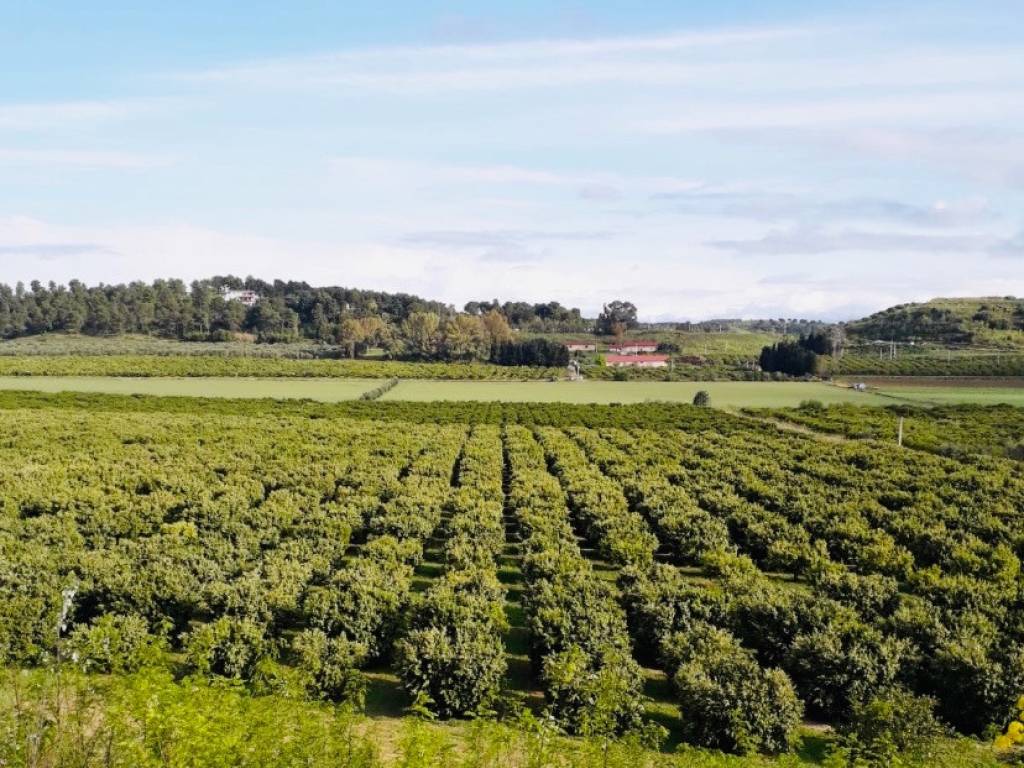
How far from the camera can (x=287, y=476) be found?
1433 inches

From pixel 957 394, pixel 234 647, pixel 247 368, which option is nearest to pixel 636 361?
pixel 957 394

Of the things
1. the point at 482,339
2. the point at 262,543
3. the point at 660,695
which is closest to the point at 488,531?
the point at 262,543

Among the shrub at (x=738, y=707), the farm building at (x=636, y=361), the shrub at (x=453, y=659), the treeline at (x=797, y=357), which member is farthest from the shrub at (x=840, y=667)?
the farm building at (x=636, y=361)

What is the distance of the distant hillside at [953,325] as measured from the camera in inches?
6014

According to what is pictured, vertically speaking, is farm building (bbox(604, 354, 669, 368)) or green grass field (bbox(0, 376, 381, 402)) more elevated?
farm building (bbox(604, 354, 669, 368))

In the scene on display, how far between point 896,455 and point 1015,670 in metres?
35.3

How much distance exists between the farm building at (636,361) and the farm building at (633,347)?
927 centimetres

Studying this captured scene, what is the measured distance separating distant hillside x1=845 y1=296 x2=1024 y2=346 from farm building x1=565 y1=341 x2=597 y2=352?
60095 mm

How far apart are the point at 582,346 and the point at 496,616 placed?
148380 mm

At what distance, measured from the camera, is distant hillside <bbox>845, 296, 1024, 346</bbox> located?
501ft

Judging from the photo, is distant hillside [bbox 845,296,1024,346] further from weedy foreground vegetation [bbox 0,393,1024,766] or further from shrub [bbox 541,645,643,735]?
shrub [bbox 541,645,643,735]

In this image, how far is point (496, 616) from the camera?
1744 cm

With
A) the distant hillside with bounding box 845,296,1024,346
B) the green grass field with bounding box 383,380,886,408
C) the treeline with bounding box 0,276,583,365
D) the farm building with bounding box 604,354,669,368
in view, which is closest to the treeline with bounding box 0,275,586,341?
the treeline with bounding box 0,276,583,365

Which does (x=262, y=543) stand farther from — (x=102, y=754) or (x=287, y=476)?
(x=102, y=754)
